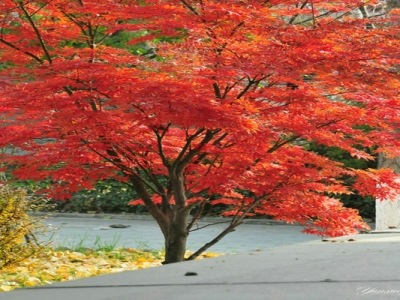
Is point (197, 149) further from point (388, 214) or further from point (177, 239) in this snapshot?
point (388, 214)

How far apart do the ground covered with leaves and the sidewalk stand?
8.24 feet

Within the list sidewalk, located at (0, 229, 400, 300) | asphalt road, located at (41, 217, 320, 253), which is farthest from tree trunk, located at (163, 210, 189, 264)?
asphalt road, located at (41, 217, 320, 253)

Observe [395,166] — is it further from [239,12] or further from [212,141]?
[239,12]

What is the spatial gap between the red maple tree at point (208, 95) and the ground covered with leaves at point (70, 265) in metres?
0.99

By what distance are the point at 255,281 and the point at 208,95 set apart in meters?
2.31

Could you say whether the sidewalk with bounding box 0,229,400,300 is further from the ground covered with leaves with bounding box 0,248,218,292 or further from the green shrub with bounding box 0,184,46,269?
the green shrub with bounding box 0,184,46,269

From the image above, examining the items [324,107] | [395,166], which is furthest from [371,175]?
[395,166]

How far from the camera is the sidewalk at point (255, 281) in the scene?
3.38 m

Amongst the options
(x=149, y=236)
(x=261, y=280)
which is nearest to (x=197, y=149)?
(x=261, y=280)

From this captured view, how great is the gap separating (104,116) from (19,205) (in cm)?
147

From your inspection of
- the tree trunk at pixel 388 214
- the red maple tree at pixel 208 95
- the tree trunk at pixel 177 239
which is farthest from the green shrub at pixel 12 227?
the tree trunk at pixel 388 214

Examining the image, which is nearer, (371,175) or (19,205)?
(19,205)

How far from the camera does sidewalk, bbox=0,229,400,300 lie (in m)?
3.38

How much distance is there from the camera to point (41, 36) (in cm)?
698
